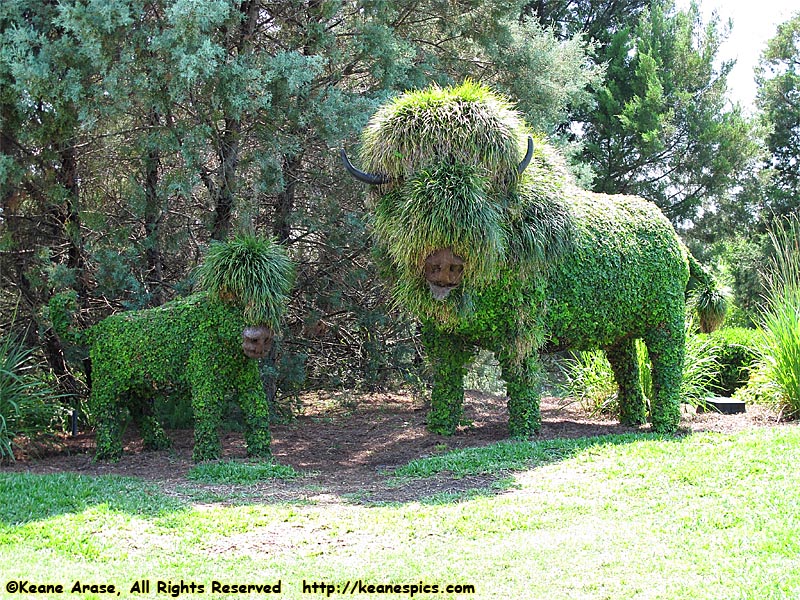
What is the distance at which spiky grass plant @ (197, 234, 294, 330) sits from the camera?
713 centimetres

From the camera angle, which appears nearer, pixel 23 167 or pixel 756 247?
pixel 23 167

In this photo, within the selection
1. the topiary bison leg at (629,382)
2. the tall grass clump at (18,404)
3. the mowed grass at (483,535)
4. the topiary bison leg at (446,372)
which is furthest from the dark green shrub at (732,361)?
the tall grass clump at (18,404)

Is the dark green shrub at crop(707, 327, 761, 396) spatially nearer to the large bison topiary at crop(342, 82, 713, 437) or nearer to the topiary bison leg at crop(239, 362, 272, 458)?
the large bison topiary at crop(342, 82, 713, 437)

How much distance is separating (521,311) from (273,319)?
227 cm

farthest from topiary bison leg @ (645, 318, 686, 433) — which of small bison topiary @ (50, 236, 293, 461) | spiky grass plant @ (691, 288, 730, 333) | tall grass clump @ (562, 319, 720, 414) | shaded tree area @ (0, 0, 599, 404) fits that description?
small bison topiary @ (50, 236, 293, 461)

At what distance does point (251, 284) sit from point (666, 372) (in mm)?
4284

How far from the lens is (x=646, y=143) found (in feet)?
60.6

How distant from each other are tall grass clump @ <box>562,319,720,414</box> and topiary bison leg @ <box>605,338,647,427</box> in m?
0.26

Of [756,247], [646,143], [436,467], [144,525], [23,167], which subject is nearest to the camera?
[144,525]

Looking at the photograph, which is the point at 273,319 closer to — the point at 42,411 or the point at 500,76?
the point at 42,411

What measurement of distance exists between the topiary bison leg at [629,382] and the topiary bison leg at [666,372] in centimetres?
46

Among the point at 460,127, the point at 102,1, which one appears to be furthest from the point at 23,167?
the point at 460,127

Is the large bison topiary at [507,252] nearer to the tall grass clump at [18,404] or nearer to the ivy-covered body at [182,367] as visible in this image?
the ivy-covered body at [182,367]

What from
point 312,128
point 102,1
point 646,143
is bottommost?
point 312,128
